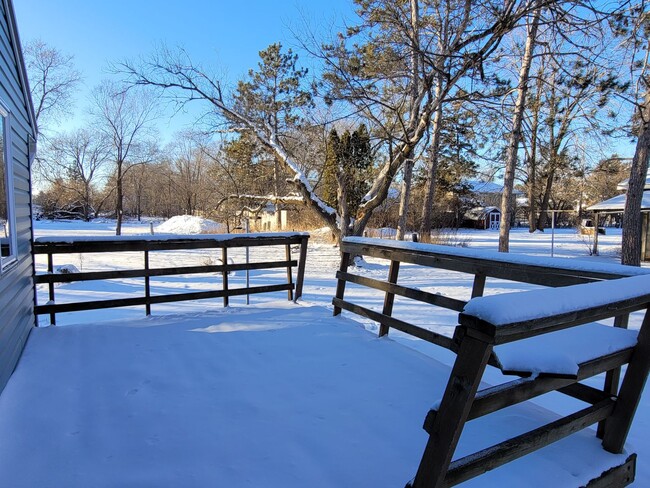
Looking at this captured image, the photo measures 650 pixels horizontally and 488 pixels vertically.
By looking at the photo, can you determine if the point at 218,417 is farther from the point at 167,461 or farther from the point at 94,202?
the point at 94,202

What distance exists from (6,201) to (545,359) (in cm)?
367

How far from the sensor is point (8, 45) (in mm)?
3418

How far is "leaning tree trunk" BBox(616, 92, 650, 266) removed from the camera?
962cm

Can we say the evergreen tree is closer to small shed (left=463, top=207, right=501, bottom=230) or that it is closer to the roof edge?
the roof edge

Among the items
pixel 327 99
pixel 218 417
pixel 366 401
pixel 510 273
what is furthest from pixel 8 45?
pixel 327 99

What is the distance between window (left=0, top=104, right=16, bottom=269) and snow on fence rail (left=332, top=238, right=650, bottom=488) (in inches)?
121

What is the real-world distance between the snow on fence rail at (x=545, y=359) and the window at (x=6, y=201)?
3.07 m

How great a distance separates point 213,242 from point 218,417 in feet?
8.65

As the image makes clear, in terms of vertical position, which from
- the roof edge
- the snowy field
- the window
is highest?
the roof edge

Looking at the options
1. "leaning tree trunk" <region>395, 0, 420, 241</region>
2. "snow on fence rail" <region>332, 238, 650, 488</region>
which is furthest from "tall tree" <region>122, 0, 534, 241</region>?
"snow on fence rail" <region>332, 238, 650, 488</region>

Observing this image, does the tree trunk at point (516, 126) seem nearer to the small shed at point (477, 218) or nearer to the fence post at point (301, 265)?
the fence post at point (301, 265)

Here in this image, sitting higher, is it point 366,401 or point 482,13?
point 482,13

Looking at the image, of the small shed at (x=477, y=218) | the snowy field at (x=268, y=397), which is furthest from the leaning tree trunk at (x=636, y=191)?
the small shed at (x=477, y=218)

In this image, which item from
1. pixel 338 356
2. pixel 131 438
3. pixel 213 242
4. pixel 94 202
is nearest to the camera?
pixel 131 438
